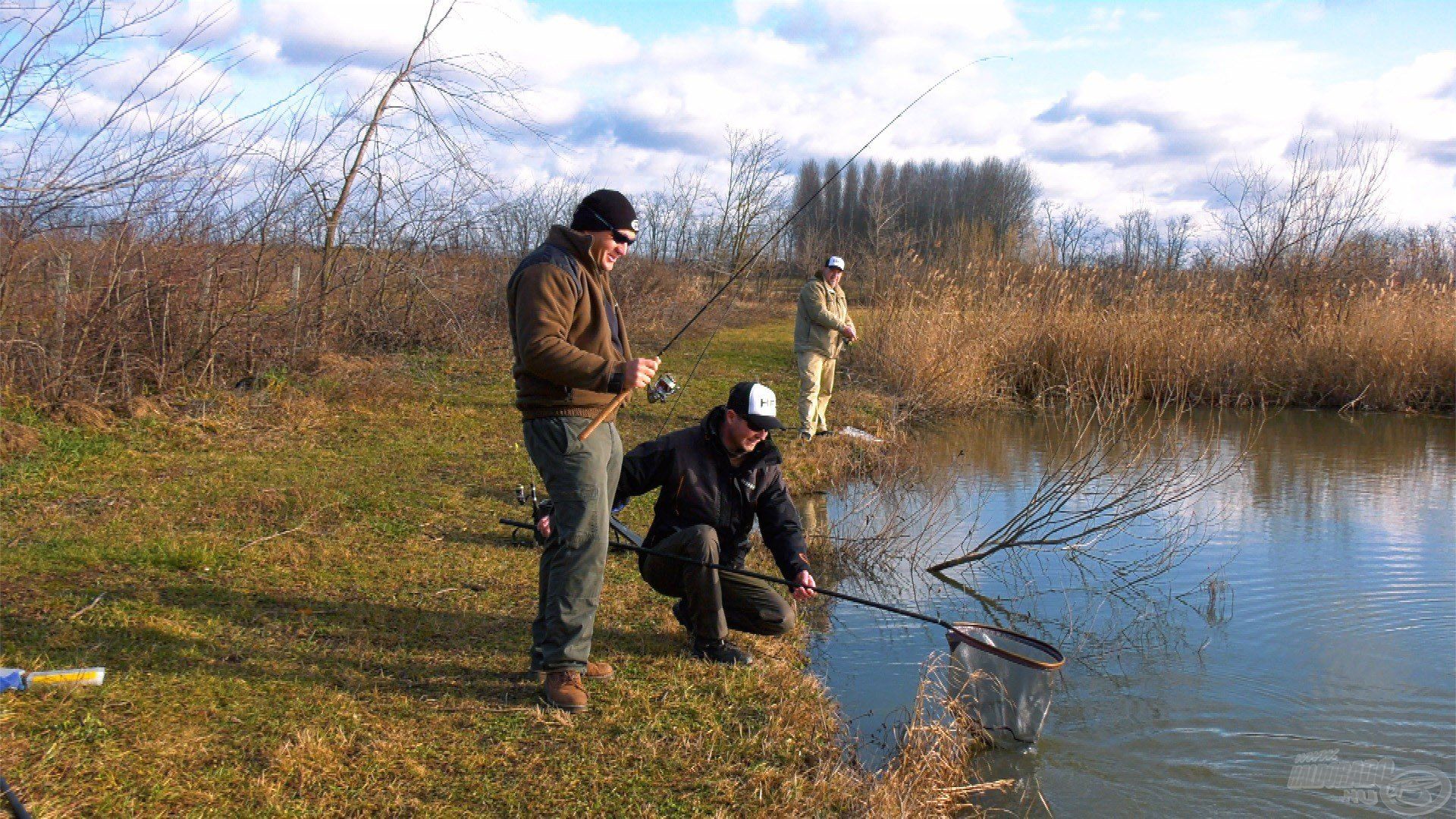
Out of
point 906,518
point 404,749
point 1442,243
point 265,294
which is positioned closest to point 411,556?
point 404,749

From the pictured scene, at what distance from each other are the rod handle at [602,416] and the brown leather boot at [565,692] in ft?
2.94

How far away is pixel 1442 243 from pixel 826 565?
16584mm

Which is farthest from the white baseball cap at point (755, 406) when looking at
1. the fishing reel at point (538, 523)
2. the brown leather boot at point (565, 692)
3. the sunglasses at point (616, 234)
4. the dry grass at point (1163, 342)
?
the dry grass at point (1163, 342)

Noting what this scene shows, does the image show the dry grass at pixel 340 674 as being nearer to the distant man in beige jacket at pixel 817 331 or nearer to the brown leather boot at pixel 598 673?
the brown leather boot at pixel 598 673

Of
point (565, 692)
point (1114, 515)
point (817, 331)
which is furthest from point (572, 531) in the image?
point (817, 331)

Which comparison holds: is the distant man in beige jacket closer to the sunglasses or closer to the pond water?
the pond water

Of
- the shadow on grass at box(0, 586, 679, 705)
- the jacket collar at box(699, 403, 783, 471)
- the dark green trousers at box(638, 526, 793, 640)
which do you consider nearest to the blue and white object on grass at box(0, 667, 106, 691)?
the shadow on grass at box(0, 586, 679, 705)

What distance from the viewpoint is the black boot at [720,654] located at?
4562 mm

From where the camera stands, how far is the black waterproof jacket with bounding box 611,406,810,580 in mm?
4516

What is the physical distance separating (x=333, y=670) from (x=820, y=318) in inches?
272

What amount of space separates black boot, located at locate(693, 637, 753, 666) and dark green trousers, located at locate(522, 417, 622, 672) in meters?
0.76

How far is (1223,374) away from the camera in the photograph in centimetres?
1562

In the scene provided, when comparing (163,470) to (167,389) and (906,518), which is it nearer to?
(167,389)

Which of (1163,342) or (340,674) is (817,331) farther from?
(340,674)
